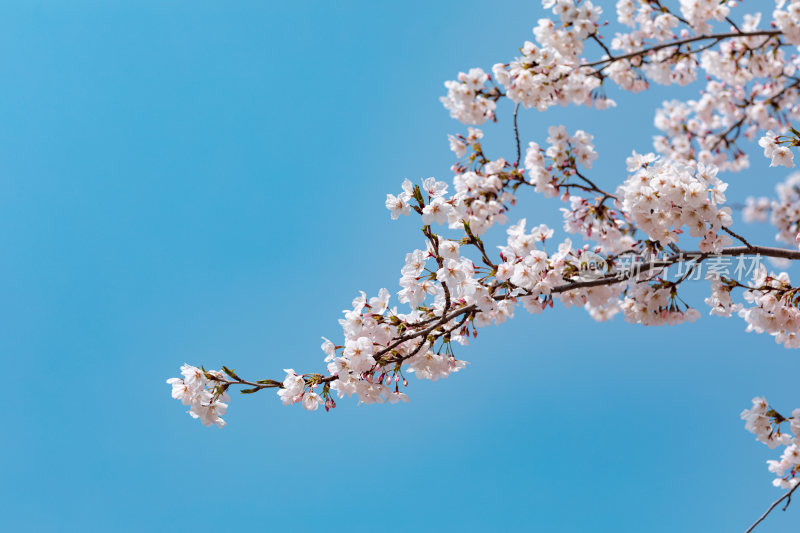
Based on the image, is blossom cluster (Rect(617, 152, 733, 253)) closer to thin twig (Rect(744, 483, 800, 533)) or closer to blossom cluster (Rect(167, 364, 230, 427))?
thin twig (Rect(744, 483, 800, 533))

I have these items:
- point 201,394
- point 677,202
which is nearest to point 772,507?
point 677,202

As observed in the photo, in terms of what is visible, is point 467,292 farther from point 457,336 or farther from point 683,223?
point 683,223

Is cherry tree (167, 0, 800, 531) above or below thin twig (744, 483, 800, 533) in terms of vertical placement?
above

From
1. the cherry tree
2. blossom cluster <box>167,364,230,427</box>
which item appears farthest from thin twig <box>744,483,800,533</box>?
blossom cluster <box>167,364,230,427</box>

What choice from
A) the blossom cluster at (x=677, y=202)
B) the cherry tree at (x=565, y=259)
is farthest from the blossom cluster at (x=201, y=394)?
the blossom cluster at (x=677, y=202)

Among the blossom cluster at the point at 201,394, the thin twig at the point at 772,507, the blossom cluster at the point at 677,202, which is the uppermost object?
the blossom cluster at the point at 677,202

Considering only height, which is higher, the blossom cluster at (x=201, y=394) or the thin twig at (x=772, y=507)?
the blossom cluster at (x=201, y=394)

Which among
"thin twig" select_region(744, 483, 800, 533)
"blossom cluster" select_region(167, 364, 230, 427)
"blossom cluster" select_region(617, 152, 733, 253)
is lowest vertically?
"thin twig" select_region(744, 483, 800, 533)

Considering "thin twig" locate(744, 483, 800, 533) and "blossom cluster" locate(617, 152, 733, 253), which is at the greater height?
"blossom cluster" locate(617, 152, 733, 253)

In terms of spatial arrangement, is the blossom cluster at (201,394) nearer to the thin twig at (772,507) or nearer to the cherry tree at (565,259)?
the cherry tree at (565,259)

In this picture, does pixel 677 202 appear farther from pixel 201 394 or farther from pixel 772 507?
pixel 201 394

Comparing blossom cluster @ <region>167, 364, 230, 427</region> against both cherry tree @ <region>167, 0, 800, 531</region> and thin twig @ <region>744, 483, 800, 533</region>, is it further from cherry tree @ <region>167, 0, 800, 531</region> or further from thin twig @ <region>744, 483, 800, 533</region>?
thin twig @ <region>744, 483, 800, 533</region>

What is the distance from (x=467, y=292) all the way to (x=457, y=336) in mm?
798

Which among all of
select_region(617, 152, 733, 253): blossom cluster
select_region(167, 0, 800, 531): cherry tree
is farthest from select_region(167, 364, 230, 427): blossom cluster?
select_region(617, 152, 733, 253): blossom cluster
